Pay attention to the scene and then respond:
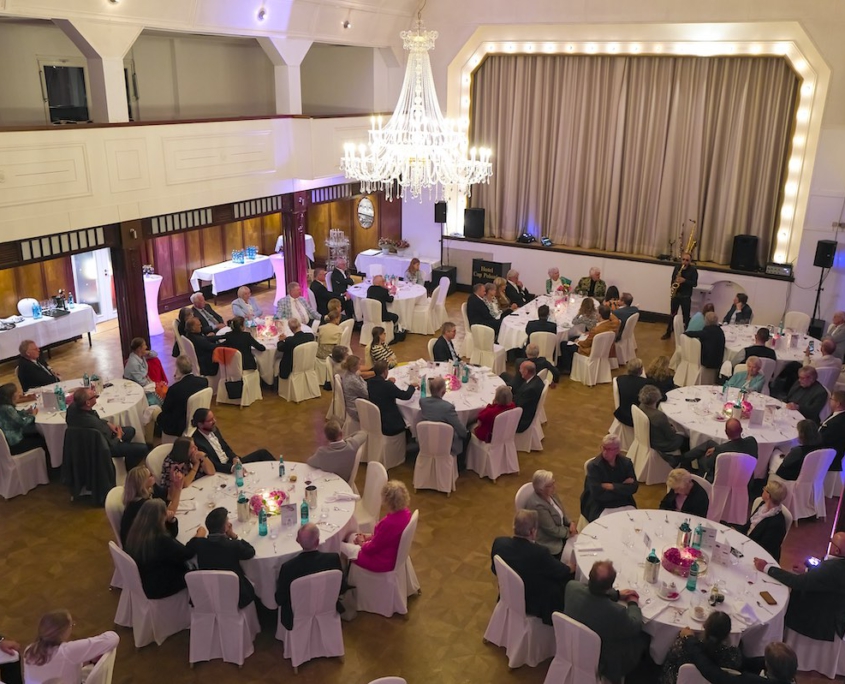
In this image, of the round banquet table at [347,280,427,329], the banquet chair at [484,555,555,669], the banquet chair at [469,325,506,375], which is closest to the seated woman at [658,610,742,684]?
the banquet chair at [484,555,555,669]

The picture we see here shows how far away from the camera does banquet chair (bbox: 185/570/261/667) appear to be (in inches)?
202

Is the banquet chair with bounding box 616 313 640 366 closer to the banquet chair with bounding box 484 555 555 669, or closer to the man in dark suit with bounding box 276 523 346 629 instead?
the banquet chair with bounding box 484 555 555 669

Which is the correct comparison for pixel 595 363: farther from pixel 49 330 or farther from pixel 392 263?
pixel 49 330

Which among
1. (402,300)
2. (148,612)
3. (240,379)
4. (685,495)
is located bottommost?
(148,612)

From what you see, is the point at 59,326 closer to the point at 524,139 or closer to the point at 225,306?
the point at 225,306

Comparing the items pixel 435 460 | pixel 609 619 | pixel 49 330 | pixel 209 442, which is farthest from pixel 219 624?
pixel 49 330

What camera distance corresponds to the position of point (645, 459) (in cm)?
777

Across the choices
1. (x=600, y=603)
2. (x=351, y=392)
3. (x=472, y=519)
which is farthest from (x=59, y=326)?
(x=600, y=603)

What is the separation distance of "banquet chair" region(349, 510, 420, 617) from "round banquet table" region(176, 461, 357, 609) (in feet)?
0.97

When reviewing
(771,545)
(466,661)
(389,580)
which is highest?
(771,545)

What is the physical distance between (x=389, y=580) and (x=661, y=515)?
2243mm

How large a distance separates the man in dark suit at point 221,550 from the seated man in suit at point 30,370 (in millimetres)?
4340

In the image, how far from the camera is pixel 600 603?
4.61m

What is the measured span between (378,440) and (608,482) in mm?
2687
